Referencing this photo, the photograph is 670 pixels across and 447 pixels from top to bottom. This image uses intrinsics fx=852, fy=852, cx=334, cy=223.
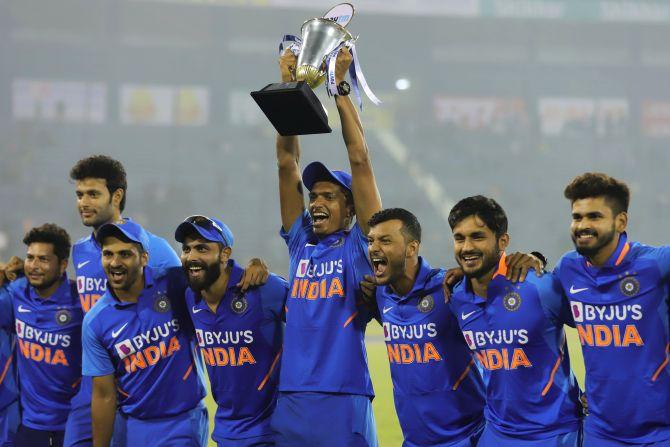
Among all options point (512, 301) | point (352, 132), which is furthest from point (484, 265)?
point (352, 132)

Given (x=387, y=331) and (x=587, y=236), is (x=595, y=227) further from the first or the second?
(x=387, y=331)

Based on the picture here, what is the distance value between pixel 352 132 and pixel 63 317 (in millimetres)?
2172

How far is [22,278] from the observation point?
17.8ft

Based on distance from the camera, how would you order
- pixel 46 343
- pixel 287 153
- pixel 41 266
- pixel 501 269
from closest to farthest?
1. pixel 501 269
2. pixel 287 153
3. pixel 46 343
4. pixel 41 266

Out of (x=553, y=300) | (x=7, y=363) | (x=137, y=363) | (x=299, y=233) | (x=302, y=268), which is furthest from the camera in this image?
(x=7, y=363)

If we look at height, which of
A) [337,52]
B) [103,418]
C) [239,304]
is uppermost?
[337,52]

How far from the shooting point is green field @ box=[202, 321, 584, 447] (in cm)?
815

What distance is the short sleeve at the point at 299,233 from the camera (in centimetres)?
453

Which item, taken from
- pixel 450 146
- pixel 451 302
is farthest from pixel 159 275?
pixel 450 146

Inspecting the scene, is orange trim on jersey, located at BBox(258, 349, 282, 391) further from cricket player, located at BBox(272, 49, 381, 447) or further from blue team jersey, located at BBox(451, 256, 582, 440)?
blue team jersey, located at BBox(451, 256, 582, 440)

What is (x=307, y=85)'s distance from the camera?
4020 millimetres

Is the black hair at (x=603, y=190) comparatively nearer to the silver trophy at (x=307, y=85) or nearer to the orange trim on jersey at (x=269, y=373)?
the silver trophy at (x=307, y=85)

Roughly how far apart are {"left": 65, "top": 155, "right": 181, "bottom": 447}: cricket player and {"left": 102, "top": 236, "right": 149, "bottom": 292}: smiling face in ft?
1.10

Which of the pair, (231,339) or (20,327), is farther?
(20,327)
